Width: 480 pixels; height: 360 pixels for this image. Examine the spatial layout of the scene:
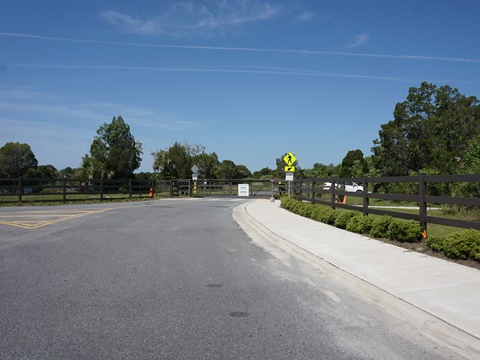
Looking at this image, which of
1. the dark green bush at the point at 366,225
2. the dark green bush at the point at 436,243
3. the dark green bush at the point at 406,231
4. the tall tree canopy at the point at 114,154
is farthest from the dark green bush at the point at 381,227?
the tall tree canopy at the point at 114,154

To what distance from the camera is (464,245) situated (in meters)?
8.13

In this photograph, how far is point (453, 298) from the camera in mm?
5816

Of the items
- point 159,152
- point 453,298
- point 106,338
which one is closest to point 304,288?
point 453,298

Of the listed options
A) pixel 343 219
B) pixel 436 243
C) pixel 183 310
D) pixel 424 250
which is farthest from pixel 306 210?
pixel 183 310

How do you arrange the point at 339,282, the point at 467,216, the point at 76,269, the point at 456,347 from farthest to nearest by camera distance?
the point at 467,216 → the point at 76,269 → the point at 339,282 → the point at 456,347

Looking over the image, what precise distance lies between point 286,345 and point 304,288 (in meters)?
2.45

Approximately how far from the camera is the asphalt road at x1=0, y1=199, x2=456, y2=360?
174 inches

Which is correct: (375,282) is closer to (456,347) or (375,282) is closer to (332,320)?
(332,320)

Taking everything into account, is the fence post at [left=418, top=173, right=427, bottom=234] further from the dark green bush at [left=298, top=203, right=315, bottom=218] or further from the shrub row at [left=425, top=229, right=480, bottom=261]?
the dark green bush at [left=298, top=203, right=315, bottom=218]

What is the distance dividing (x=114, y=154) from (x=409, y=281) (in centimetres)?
5318

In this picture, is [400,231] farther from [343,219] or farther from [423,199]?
[343,219]

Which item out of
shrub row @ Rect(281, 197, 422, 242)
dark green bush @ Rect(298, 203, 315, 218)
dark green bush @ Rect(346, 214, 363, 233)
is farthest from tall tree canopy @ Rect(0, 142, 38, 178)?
dark green bush @ Rect(346, 214, 363, 233)

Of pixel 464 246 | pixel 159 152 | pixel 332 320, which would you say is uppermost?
pixel 159 152

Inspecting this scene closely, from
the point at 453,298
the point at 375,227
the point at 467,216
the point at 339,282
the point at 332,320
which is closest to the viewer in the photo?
the point at 332,320
